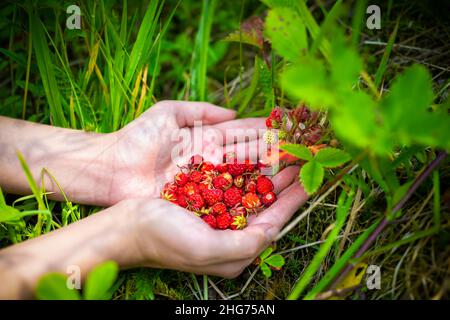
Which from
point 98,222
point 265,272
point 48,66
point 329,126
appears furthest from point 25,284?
point 329,126

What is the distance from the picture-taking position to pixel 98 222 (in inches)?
53.7

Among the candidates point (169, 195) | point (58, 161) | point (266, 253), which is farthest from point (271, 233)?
point (58, 161)

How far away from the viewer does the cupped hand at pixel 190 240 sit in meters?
1.21

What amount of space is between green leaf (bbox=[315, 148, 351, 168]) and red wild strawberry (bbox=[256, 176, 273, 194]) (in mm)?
279

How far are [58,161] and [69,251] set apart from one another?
1.68ft

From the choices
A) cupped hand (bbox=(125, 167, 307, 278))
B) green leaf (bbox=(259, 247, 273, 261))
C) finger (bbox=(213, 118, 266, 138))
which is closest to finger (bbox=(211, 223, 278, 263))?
cupped hand (bbox=(125, 167, 307, 278))

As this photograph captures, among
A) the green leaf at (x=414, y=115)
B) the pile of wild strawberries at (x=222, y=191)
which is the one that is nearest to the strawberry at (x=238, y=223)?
the pile of wild strawberries at (x=222, y=191)

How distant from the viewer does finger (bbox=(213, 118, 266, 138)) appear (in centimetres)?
178

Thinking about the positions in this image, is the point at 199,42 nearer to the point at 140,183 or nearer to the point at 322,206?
the point at 140,183

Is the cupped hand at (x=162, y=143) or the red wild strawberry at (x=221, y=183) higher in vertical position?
the cupped hand at (x=162, y=143)

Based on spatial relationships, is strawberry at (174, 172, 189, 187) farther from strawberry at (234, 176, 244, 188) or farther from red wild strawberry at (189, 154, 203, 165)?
strawberry at (234, 176, 244, 188)

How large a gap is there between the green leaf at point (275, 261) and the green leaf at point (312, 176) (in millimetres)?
328

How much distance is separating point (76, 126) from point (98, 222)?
64cm
